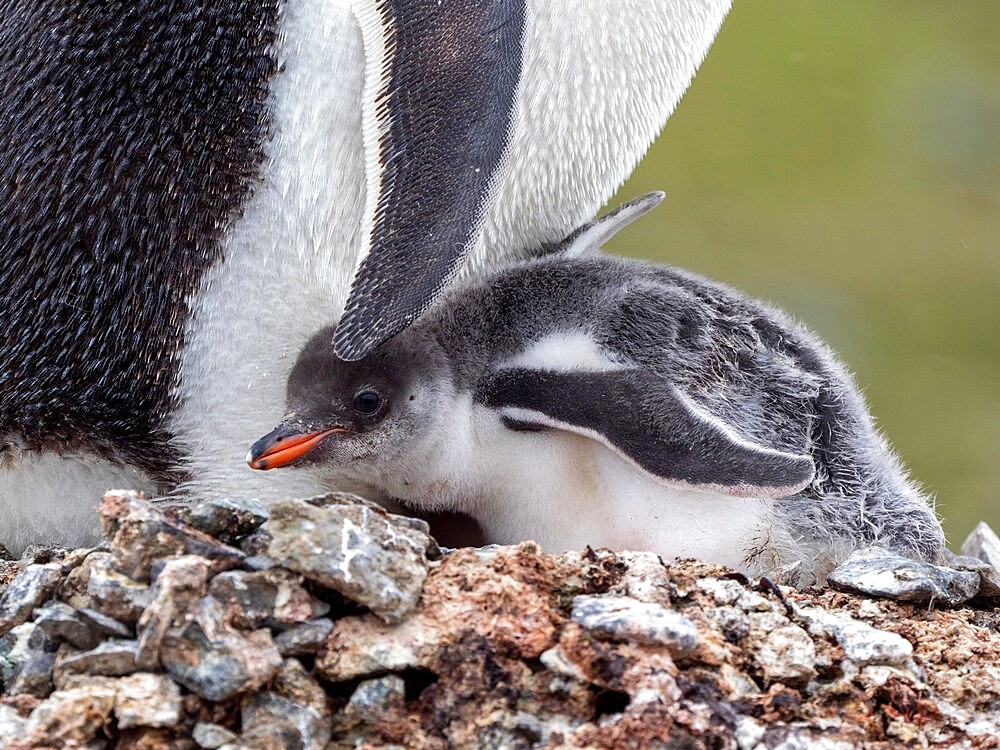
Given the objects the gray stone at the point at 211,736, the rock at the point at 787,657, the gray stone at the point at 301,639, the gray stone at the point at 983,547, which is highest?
the gray stone at the point at 301,639

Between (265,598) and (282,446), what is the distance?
0.41 meters

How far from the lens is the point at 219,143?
4.47ft

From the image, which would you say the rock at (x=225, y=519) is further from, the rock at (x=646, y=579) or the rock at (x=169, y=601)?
the rock at (x=646, y=579)

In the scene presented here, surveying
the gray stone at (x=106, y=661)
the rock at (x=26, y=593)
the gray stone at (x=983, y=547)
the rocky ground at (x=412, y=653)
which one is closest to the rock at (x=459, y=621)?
the rocky ground at (x=412, y=653)

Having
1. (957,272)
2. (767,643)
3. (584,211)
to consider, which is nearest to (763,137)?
(957,272)

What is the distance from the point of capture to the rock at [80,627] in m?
0.91

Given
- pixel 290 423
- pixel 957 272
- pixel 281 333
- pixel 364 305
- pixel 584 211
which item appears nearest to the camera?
pixel 364 305

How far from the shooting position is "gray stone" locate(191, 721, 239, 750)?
0.83m

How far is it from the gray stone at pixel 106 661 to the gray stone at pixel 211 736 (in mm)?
61

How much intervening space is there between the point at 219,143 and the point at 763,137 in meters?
2.62

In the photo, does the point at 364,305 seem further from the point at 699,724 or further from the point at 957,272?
the point at 957,272

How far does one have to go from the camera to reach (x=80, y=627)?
93cm

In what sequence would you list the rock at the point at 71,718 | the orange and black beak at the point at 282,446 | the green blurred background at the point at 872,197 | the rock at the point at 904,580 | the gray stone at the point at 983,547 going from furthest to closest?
the green blurred background at the point at 872,197 → the gray stone at the point at 983,547 → the orange and black beak at the point at 282,446 → the rock at the point at 904,580 → the rock at the point at 71,718

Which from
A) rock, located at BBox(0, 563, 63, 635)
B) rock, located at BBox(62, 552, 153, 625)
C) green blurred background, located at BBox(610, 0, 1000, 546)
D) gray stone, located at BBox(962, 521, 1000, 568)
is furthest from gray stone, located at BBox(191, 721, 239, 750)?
green blurred background, located at BBox(610, 0, 1000, 546)
